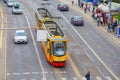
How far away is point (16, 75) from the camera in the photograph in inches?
1654

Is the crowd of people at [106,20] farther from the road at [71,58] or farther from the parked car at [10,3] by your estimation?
the parked car at [10,3]

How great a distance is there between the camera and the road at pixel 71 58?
42.5m

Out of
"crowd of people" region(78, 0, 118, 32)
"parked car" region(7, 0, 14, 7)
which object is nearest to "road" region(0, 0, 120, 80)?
"crowd of people" region(78, 0, 118, 32)

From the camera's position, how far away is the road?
42500 millimetres

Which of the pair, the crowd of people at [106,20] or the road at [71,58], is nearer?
the road at [71,58]

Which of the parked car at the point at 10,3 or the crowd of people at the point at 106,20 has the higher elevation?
the crowd of people at the point at 106,20

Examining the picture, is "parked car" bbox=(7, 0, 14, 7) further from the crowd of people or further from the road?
the road

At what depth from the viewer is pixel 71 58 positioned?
160 feet

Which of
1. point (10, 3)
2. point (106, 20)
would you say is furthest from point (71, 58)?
point (10, 3)

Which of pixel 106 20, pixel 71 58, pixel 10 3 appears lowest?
pixel 10 3

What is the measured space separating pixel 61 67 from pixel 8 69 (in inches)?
218

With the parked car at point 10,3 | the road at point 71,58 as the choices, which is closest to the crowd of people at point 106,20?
the road at point 71,58

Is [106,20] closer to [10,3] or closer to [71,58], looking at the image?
[71,58]

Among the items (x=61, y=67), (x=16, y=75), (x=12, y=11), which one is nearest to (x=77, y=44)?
(x=61, y=67)
